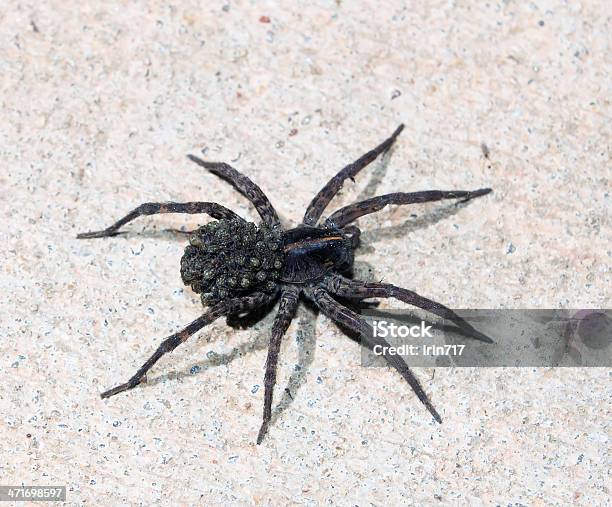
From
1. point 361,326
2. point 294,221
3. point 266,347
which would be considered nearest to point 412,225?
point 294,221

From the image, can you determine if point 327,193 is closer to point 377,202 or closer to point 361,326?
point 377,202

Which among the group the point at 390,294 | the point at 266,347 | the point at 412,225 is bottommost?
the point at 266,347

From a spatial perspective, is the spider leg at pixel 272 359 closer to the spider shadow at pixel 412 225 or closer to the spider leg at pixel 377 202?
the spider leg at pixel 377 202

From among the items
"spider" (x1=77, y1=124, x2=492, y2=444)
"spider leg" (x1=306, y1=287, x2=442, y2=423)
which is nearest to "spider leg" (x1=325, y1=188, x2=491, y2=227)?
"spider" (x1=77, y1=124, x2=492, y2=444)

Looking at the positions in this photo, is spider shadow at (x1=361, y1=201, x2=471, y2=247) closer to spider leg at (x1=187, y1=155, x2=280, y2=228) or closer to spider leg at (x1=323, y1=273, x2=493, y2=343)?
spider leg at (x1=323, y1=273, x2=493, y2=343)

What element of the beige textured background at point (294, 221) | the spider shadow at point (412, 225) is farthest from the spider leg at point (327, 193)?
the spider shadow at point (412, 225)

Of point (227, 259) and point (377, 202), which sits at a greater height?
point (377, 202)

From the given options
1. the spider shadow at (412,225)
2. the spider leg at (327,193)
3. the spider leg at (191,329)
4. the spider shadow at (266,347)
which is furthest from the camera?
the spider shadow at (412,225)
